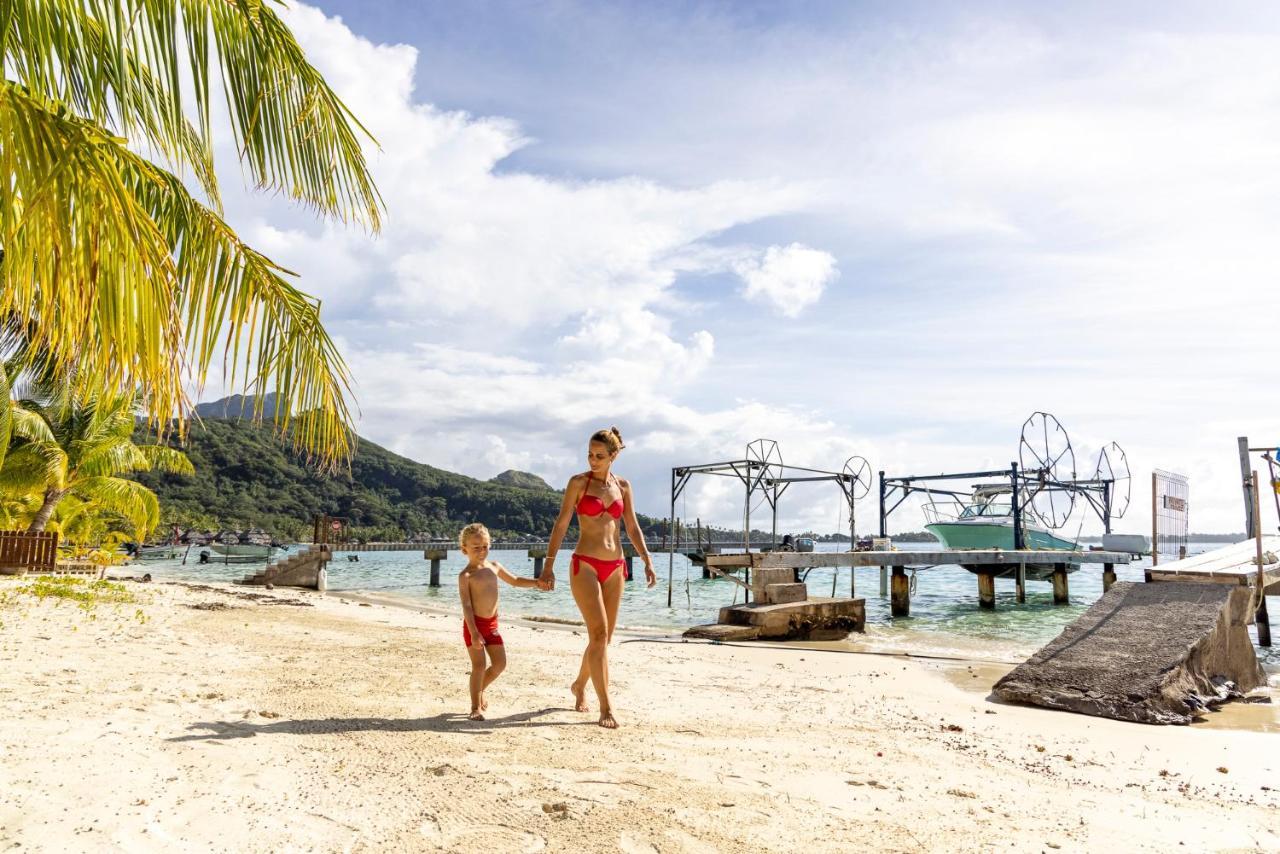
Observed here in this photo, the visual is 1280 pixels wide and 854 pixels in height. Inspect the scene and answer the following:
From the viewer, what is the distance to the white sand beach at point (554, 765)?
9.87 ft

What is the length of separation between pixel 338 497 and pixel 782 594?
105 metres

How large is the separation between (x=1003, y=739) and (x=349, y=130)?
5465 mm

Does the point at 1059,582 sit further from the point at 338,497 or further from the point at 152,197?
the point at 338,497

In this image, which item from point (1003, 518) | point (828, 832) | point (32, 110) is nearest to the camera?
point (32, 110)

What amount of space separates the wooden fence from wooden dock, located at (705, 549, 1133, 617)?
637 inches

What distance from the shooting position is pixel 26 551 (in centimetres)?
1688

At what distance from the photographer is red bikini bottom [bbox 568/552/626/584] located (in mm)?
5133

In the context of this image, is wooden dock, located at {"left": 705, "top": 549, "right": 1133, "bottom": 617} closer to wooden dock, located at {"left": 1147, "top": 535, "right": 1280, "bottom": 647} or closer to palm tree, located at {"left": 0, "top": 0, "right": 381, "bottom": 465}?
wooden dock, located at {"left": 1147, "top": 535, "right": 1280, "bottom": 647}

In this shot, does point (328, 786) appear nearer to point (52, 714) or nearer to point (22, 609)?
point (52, 714)

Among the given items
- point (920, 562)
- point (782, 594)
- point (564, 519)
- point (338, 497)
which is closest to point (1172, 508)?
point (782, 594)

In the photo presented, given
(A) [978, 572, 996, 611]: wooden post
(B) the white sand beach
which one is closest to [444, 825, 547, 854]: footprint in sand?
(B) the white sand beach

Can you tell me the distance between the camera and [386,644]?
29.5 ft

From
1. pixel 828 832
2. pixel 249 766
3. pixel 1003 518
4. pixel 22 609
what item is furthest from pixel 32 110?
pixel 1003 518

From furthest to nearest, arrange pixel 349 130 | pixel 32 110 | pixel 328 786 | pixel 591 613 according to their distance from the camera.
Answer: pixel 591 613
pixel 349 130
pixel 328 786
pixel 32 110
